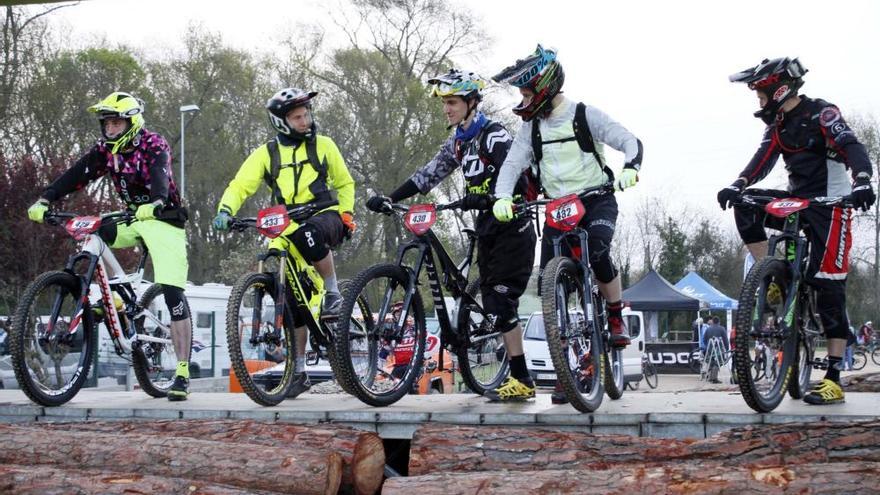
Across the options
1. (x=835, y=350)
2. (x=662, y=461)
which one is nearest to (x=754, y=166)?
(x=835, y=350)

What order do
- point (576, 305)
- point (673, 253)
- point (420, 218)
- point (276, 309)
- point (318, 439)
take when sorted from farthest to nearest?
point (673, 253)
point (276, 309)
point (420, 218)
point (576, 305)
point (318, 439)

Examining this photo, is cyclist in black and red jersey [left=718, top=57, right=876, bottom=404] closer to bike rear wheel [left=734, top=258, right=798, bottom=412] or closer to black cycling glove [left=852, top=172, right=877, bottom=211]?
black cycling glove [left=852, top=172, right=877, bottom=211]

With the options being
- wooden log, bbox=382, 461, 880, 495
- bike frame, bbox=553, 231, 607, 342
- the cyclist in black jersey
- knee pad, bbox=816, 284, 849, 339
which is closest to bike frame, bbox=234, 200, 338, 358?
the cyclist in black jersey

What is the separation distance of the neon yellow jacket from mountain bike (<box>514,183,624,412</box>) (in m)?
1.65

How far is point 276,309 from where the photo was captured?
703cm

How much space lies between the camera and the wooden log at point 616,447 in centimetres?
492

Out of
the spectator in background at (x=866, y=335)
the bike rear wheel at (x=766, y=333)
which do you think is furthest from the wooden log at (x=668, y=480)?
the spectator in background at (x=866, y=335)

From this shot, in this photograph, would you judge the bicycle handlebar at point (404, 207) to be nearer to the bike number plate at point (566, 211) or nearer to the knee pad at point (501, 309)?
the knee pad at point (501, 309)

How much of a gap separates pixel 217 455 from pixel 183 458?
0.19 m

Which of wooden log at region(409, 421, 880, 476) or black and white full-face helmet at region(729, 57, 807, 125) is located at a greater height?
black and white full-face helmet at region(729, 57, 807, 125)

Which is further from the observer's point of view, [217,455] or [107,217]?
[107,217]

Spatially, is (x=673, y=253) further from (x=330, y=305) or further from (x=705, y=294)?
(x=330, y=305)

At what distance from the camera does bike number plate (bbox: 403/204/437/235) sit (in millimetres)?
6543

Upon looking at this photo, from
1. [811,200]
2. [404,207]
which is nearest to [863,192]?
[811,200]
